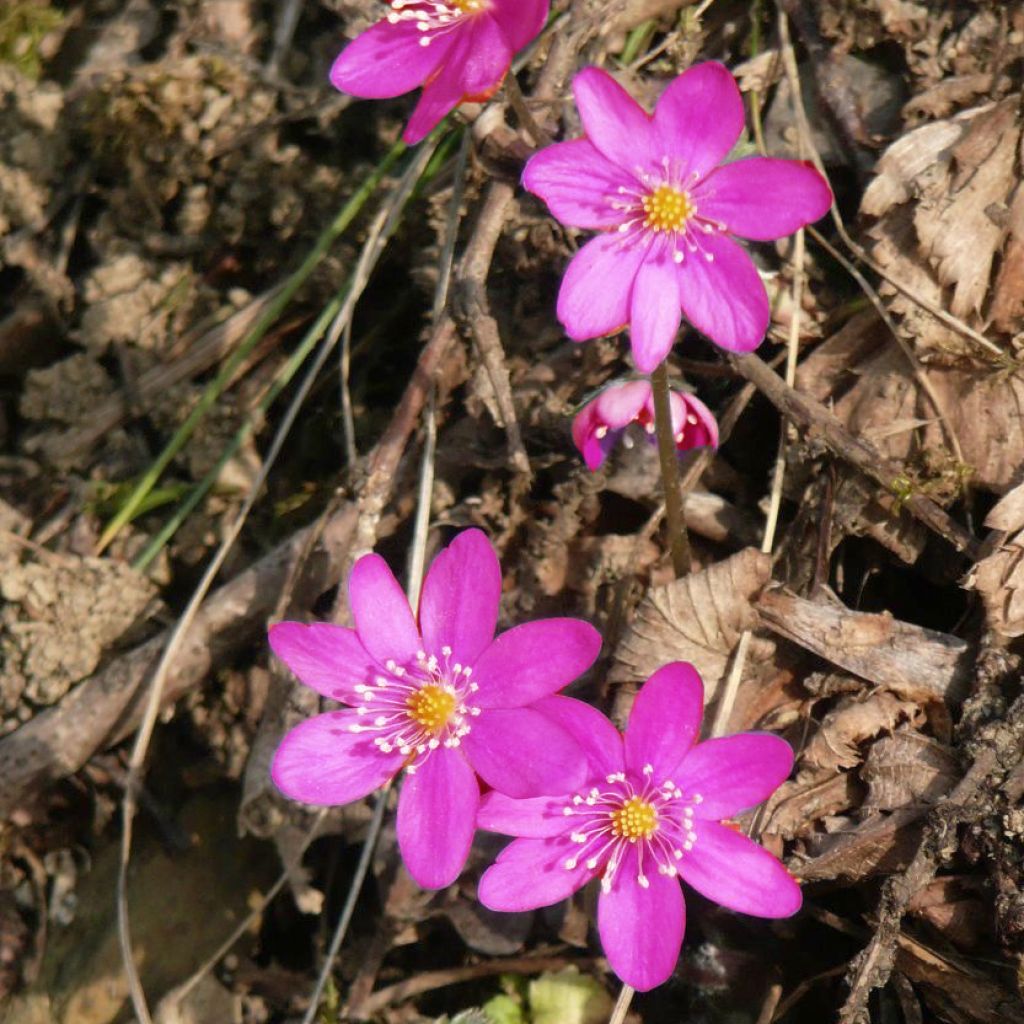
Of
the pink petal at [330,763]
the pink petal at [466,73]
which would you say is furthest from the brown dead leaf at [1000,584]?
the pink petal at [466,73]

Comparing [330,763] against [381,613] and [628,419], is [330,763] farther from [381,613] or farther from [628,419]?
[628,419]

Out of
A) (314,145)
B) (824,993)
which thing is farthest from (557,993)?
(314,145)

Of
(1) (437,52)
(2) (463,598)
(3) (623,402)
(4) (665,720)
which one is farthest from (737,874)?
(1) (437,52)

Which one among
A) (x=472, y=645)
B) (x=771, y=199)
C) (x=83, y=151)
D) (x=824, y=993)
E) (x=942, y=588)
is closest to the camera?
(x=771, y=199)

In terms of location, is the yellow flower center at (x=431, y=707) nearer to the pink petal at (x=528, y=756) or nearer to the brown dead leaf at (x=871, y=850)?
the pink petal at (x=528, y=756)

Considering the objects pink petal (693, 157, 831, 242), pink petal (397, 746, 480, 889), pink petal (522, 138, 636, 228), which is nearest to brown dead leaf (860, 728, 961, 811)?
pink petal (397, 746, 480, 889)

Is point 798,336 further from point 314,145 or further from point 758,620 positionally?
point 314,145

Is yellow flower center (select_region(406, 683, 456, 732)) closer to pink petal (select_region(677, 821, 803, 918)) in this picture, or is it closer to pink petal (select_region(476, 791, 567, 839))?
pink petal (select_region(476, 791, 567, 839))
